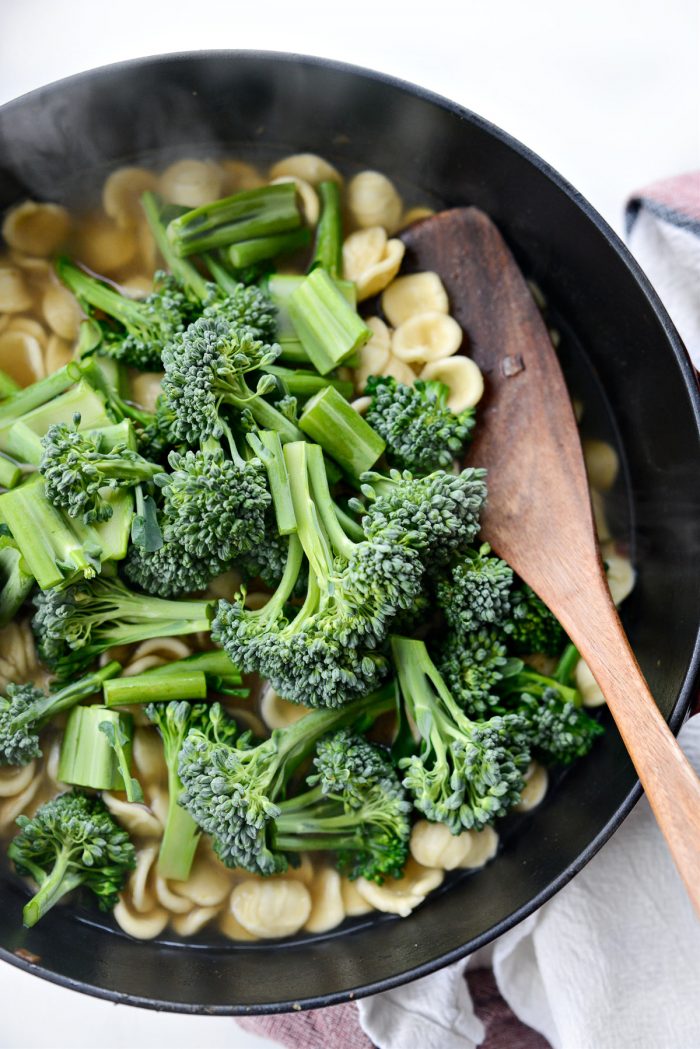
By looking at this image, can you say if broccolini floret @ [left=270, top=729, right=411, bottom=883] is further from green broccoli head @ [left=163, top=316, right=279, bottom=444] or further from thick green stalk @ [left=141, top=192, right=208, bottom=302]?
thick green stalk @ [left=141, top=192, right=208, bottom=302]

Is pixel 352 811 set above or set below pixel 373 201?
below

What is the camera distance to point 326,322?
216cm

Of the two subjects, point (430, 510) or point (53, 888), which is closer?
point (430, 510)

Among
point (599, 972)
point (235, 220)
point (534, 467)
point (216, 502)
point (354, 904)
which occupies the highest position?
point (235, 220)

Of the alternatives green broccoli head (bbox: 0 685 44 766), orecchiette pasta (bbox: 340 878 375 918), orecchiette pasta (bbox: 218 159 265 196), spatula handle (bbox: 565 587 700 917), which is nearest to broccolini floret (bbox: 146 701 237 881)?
green broccoli head (bbox: 0 685 44 766)

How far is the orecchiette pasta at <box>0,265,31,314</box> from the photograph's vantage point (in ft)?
7.89

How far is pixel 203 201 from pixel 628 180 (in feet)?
4.02

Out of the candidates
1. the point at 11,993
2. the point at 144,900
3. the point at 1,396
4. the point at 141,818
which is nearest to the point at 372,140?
the point at 1,396

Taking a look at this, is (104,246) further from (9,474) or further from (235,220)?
(9,474)

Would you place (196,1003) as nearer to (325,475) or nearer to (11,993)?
(11,993)

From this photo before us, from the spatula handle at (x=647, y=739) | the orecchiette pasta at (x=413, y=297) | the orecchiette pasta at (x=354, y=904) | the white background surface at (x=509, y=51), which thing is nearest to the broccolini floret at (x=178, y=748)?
the orecchiette pasta at (x=354, y=904)

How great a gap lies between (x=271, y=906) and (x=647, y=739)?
1.03 m

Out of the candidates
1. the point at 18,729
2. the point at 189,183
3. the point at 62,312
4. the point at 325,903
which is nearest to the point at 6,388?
the point at 62,312

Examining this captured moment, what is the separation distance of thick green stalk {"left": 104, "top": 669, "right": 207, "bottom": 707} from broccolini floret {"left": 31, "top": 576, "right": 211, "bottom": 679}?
93 mm
